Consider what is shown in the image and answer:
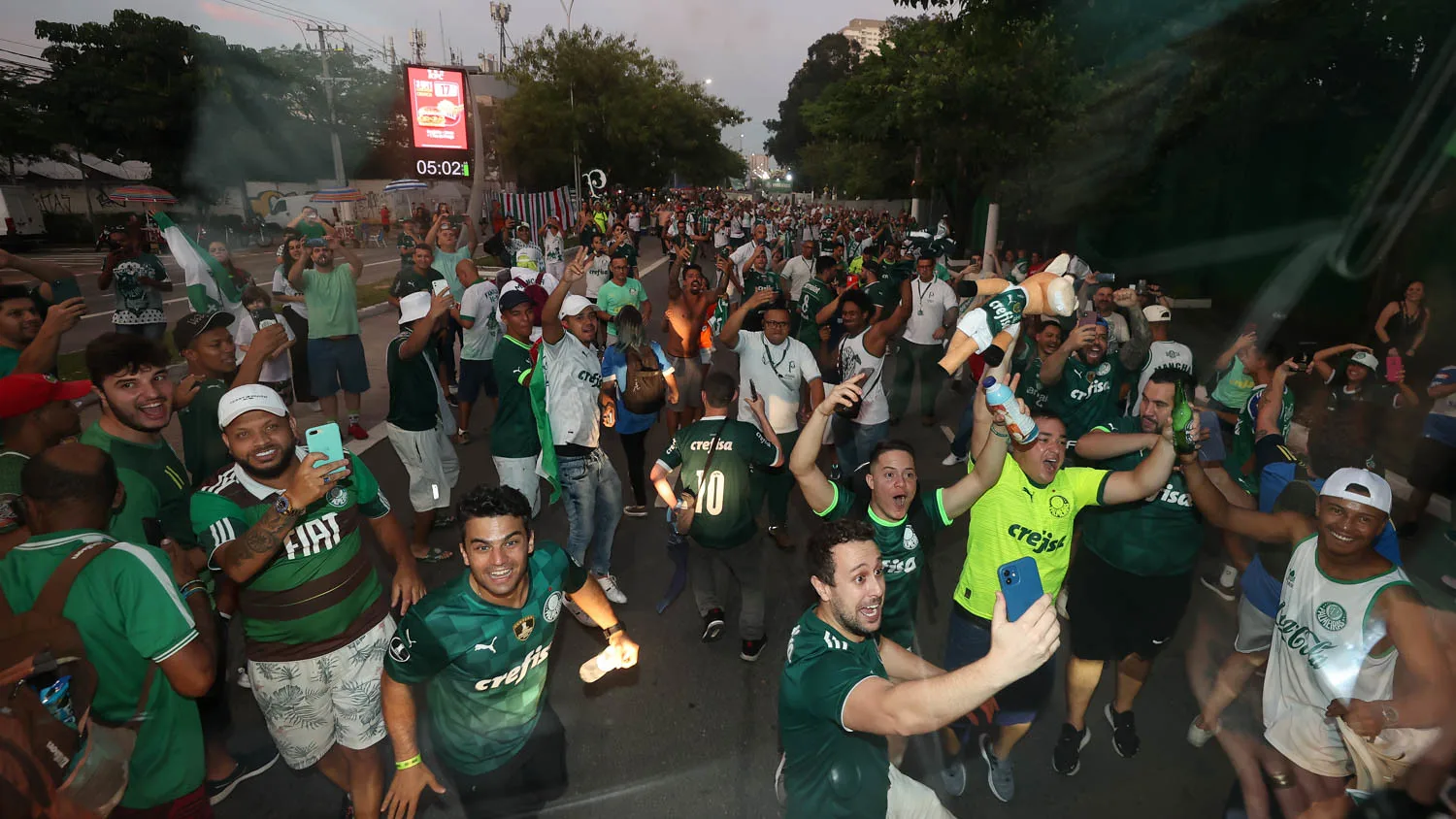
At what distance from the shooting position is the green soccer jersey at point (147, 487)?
338cm

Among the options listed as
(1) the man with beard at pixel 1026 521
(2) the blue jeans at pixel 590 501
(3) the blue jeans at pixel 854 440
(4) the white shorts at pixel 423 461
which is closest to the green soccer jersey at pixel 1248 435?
(1) the man with beard at pixel 1026 521

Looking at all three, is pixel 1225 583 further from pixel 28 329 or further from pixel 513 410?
pixel 28 329

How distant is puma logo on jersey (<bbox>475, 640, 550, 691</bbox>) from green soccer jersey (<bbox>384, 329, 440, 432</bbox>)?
3260 mm

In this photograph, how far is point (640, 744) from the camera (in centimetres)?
426

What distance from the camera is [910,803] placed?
2777mm

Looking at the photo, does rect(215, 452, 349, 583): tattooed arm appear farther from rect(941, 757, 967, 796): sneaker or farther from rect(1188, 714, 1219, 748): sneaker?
rect(1188, 714, 1219, 748): sneaker

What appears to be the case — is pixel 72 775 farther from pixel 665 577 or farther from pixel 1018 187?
pixel 1018 187

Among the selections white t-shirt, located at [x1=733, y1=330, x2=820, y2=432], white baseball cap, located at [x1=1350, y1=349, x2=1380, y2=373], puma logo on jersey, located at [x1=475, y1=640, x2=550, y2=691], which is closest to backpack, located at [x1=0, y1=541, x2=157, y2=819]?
puma logo on jersey, located at [x1=475, y1=640, x2=550, y2=691]

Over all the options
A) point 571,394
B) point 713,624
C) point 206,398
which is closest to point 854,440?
point 713,624

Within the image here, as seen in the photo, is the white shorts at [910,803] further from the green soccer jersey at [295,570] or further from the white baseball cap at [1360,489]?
the green soccer jersey at [295,570]

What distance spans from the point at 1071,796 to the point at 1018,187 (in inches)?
780

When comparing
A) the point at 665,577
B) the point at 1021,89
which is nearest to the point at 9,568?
the point at 665,577

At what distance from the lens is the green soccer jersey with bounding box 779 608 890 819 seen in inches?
99.2

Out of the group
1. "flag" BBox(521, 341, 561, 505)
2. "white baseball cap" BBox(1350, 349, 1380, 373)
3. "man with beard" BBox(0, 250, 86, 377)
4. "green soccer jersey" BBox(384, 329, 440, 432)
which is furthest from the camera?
"white baseball cap" BBox(1350, 349, 1380, 373)
